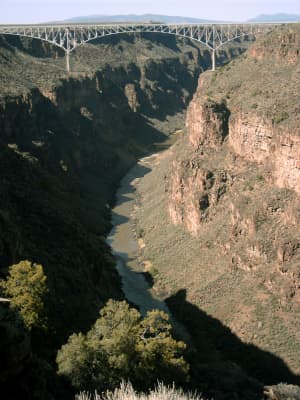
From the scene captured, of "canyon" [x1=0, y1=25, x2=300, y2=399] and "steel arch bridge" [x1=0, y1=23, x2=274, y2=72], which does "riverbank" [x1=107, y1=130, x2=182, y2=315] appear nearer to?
"canyon" [x1=0, y1=25, x2=300, y2=399]

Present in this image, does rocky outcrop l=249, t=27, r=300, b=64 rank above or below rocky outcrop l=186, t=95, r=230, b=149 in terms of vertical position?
above

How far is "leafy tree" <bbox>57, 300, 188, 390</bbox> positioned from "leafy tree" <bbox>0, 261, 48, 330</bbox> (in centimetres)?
219

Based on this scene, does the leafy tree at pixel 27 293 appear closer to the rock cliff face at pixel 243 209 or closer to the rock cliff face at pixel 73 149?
the rock cliff face at pixel 73 149

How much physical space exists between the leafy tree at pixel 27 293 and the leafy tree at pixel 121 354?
7.17 feet

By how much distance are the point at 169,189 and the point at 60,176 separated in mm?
15878

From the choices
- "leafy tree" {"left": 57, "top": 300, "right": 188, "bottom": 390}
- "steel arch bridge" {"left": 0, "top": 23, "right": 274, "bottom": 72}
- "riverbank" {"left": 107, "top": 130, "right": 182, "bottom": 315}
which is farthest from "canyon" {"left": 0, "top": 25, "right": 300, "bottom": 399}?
"steel arch bridge" {"left": 0, "top": 23, "right": 274, "bottom": 72}

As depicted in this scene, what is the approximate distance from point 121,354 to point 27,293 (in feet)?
17.5

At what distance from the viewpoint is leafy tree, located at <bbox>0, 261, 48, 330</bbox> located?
24938 mm

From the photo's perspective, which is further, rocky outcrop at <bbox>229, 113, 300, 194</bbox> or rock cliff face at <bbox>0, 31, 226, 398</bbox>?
rocky outcrop at <bbox>229, 113, 300, 194</bbox>

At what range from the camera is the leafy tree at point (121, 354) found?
22.2m

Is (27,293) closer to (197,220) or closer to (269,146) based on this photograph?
(197,220)

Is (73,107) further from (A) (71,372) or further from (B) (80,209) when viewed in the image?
(A) (71,372)

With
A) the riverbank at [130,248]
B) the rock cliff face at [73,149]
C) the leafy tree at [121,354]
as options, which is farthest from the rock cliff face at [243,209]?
the leafy tree at [121,354]

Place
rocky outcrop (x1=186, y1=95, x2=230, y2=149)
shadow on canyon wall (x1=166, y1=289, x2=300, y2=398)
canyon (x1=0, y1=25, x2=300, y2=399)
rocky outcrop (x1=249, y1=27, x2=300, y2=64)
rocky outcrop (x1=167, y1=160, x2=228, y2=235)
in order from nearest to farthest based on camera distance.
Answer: shadow on canyon wall (x1=166, y1=289, x2=300, y2=398)
canyon (x1=0, y1=25, x2=300, y2=399)
rocky outcrop (x1=167, y1=160, x2=228, y2=235)
rocky outcrop (x1=186, y1=95, x2=230, y2=149)
rocky outcrop (x1=249, y1=27, x2=300, y2=64)
